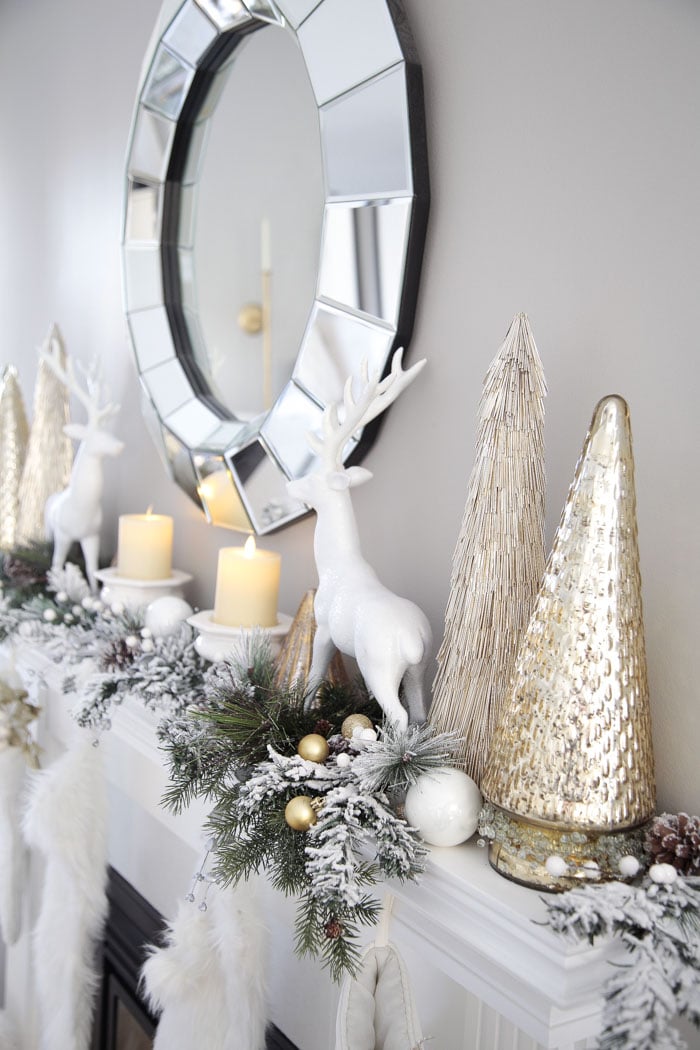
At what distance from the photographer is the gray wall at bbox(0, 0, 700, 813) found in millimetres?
601

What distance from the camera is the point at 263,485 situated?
103 centimetres

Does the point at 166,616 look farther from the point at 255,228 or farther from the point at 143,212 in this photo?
the point at 143,212

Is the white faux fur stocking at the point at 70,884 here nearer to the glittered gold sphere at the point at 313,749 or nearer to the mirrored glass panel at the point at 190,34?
the glittered gold sphere at the point at 313,749

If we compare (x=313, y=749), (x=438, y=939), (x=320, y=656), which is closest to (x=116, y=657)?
(x=320, y=656)

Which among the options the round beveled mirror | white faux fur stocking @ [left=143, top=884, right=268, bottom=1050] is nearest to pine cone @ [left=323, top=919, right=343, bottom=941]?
white faux fur stocking @ [left=143, top=884, right=268, bottom=1050]

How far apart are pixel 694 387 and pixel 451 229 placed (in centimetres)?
30

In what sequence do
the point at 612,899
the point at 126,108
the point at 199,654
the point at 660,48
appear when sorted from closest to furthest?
Answer: the point at 612,899 < the point at 660,48 < the point at 199,654 < the point at 126,108

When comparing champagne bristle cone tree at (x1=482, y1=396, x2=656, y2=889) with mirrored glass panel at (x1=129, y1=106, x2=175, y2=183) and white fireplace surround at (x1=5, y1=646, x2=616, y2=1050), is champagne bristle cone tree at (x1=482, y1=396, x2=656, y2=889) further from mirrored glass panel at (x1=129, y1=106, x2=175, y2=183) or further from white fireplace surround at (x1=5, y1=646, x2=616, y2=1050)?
mirrored glass panel at (x1=129, y1=106, x2=175, y2=183)

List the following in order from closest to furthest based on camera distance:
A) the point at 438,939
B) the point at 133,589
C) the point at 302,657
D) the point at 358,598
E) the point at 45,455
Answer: the point at 438,939
the point at 358,598
the point at 302,657
the point at 133,589
the point at 45,455

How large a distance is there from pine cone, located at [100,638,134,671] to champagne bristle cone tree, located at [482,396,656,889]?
0.53m

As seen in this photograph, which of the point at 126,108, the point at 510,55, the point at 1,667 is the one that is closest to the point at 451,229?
the point at 510,55

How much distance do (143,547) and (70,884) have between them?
47 centimetres

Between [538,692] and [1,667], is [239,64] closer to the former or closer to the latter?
[538,692]

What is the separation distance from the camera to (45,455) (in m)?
1.46
